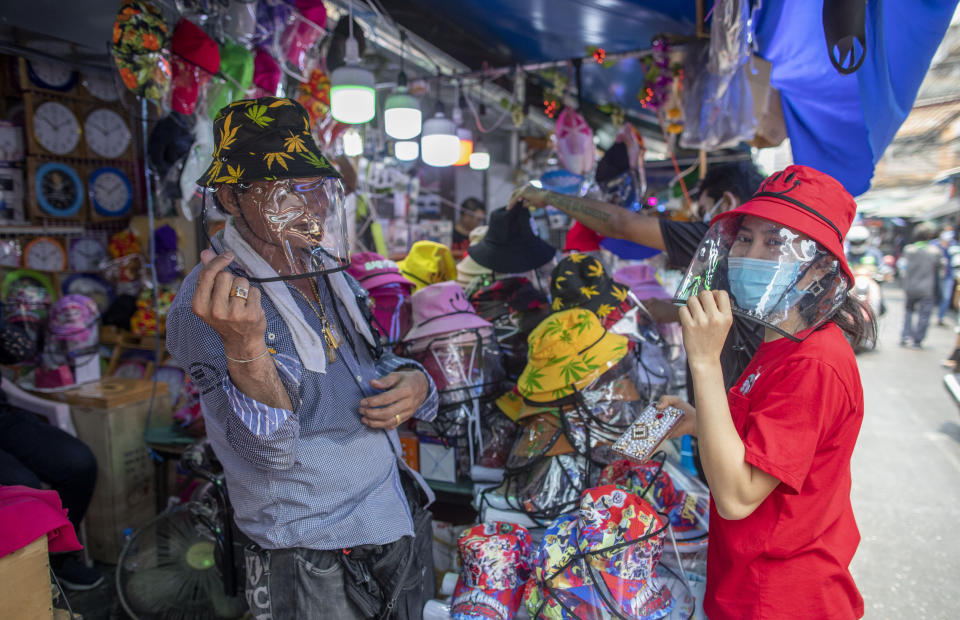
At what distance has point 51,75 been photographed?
4.24 meters

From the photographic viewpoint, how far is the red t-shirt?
1172mm

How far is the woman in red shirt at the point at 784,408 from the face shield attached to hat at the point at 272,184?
100cm

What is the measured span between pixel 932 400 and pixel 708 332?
746cm

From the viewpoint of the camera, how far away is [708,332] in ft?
3.98

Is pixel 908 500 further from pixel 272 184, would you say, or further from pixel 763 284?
pixel 272 184

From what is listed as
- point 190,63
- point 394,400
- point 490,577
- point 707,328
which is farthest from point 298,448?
point 190,63

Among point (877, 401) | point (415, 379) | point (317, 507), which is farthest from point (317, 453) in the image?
point (877, 401)

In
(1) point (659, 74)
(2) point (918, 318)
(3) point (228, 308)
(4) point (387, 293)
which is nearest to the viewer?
(3) point (228, 308)

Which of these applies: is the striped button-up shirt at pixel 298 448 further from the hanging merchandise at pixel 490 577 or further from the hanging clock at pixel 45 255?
the hanging clock at pixel 45 255

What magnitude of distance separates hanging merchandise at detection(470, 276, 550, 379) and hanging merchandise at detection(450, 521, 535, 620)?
999mm

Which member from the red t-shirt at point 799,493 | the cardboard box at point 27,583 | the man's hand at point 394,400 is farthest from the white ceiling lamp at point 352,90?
the red t-shirt at point 799,493

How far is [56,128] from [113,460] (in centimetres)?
294

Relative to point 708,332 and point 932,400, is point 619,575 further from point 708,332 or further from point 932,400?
point 932,400

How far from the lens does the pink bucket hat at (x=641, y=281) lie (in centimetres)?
354
